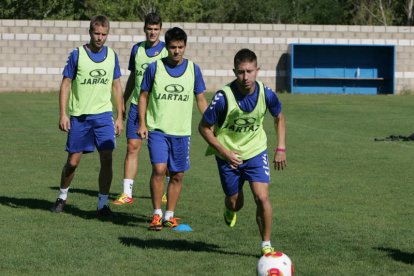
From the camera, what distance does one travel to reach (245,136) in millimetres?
8867

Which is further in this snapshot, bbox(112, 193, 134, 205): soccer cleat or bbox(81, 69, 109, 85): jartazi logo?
bbox(112, 193, 134, 205): soccer cleat

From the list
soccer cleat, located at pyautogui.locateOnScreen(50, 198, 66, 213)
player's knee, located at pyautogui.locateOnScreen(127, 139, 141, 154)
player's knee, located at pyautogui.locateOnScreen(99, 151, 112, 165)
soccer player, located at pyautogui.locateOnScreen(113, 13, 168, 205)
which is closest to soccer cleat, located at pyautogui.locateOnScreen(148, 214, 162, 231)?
→ player's knee, located at pyautogui.locateOnScreen(99, 151, 112, 165)

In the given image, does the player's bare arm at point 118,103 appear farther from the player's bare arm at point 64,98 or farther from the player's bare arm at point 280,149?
the player's bare arm at point 280,149

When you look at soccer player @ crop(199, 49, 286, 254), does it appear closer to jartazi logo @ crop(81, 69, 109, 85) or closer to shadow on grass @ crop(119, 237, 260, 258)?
shadow on grass @ crop(119, 237, 260, 258)

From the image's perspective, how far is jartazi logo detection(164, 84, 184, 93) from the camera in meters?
10.3

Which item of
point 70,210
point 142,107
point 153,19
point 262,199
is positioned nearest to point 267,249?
point 262,199

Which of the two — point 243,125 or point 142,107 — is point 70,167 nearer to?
point 142,107

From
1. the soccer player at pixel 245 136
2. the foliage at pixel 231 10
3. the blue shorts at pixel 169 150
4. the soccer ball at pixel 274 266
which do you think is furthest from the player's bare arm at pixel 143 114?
the foliage at pixel 231 10

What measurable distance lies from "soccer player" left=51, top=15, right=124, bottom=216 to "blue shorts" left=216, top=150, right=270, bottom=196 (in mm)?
2630

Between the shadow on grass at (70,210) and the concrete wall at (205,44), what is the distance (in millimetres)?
28806

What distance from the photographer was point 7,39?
41.3 meters

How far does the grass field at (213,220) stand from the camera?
8.46m

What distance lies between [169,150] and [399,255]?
2743 mm

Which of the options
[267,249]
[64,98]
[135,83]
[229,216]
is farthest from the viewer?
[135,83]
